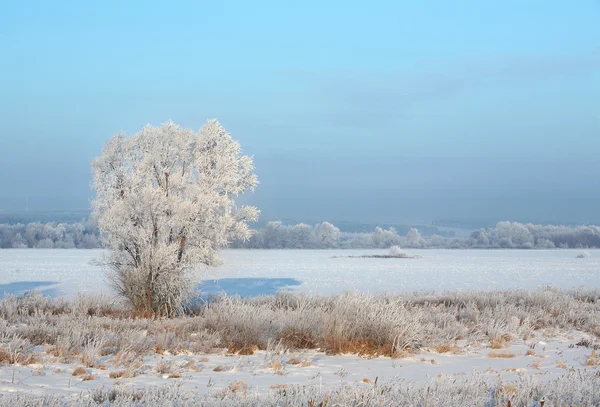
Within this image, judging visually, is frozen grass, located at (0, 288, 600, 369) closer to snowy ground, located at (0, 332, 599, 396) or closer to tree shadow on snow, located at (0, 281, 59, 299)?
snowy ground, located at (0, 332, 599, 396)

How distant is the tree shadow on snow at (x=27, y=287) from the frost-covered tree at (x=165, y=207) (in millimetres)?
8887

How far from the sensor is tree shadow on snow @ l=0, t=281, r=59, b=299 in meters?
22.3

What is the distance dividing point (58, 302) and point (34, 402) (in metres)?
10.6

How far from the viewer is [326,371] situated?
291 inches

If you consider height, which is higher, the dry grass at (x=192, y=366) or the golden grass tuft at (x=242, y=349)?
the dry grass at (x=192, y=366)

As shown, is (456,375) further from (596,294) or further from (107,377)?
(596,294)

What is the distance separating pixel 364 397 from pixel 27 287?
886 inches

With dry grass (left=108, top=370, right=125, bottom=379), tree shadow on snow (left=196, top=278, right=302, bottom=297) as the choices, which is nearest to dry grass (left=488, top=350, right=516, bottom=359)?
dry grass (left=108, top=370, right=125, bottom=379)

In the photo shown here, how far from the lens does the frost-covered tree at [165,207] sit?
14141 mm

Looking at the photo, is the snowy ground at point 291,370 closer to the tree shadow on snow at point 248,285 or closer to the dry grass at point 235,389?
the dry grass at point 235,389

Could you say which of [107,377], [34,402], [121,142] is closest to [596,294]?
[121,142]

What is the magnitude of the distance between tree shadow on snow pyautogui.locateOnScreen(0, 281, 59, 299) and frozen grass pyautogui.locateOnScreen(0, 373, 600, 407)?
18.1 meters

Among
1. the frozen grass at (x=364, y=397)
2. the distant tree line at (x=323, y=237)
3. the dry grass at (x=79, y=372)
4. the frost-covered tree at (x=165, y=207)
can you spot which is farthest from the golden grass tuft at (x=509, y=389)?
the distant tree line at (x=323, y=237)

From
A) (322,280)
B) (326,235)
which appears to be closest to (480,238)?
(326,235)
